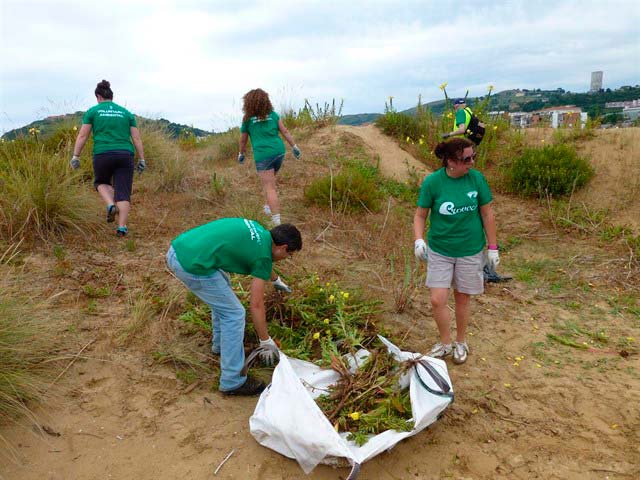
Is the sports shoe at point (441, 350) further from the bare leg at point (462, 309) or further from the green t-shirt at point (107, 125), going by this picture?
the green t-shirt at point (107, 125)

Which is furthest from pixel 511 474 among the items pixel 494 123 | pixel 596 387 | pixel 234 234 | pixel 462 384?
pixel 494 123

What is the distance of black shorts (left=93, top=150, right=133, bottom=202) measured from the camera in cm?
450

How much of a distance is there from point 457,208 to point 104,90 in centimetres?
367

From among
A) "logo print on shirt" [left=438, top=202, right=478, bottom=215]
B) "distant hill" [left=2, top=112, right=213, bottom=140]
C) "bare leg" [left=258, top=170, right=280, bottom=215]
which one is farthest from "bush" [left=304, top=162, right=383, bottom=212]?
"distant hill" [left=2, top=112, right=213, bottom=140]

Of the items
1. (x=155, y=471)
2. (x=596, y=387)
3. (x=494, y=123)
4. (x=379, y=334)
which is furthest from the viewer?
(x=494, y=123)

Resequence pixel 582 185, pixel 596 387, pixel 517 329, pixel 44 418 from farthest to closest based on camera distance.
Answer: pixel 582 185 → pixel 517 329 → pixel 596 387 → pixel 44 418

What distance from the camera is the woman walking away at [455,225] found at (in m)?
2.71

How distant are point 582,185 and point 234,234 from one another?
5581mm

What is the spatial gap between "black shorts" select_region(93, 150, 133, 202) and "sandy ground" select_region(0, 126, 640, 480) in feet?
3.90

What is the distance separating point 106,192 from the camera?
4.61 metres

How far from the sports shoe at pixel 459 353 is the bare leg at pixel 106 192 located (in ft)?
11.6

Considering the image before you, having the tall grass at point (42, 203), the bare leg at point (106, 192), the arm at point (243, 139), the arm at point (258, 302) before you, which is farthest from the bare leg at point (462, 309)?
the tall grass at point (42, 203)

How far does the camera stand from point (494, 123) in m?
7.88

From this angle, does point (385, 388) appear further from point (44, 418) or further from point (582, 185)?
point (582, 185)
